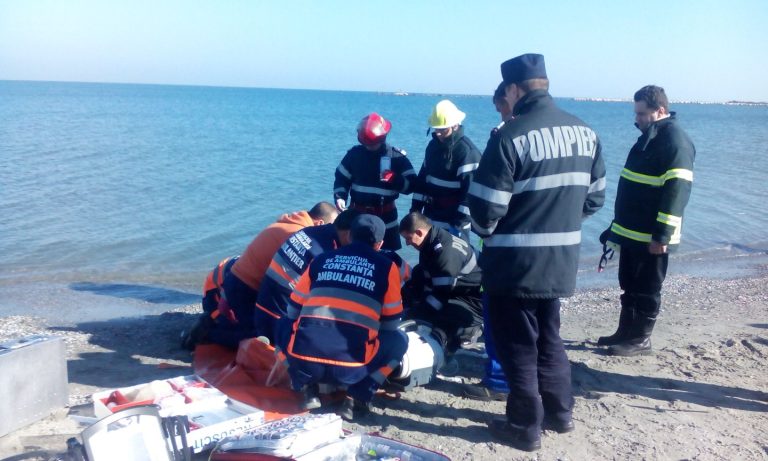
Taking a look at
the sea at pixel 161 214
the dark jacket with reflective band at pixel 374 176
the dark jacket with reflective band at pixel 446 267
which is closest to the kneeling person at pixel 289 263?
→ the dark jacket with reflective band at pixel 446 267

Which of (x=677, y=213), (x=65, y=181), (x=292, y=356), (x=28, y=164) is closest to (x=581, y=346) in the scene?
(x=677, y=213)

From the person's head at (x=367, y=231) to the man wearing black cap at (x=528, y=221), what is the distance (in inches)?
27.2

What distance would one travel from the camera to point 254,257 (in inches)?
220

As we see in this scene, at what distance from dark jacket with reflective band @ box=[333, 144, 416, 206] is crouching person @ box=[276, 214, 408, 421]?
8.10 feet

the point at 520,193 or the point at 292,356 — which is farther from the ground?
the point at 520,193

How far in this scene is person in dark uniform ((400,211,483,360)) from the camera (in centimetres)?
531

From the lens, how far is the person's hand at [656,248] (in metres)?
5.26

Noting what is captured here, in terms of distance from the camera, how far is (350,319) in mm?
4242

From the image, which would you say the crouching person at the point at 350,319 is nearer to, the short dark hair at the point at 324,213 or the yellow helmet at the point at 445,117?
the short dark hair at the point at 324,213

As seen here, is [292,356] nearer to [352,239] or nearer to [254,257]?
[352,239]

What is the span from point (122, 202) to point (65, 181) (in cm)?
361

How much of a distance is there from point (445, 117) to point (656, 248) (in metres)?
2.12

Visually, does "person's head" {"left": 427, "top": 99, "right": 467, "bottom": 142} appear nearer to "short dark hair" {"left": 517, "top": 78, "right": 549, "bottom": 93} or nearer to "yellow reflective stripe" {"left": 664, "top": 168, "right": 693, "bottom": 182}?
"yellow reflective stripe" {"left": 664, "top": 168, "right": 693, "bottom": 182}

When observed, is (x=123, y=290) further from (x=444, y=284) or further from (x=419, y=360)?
(x=419, y=360)
